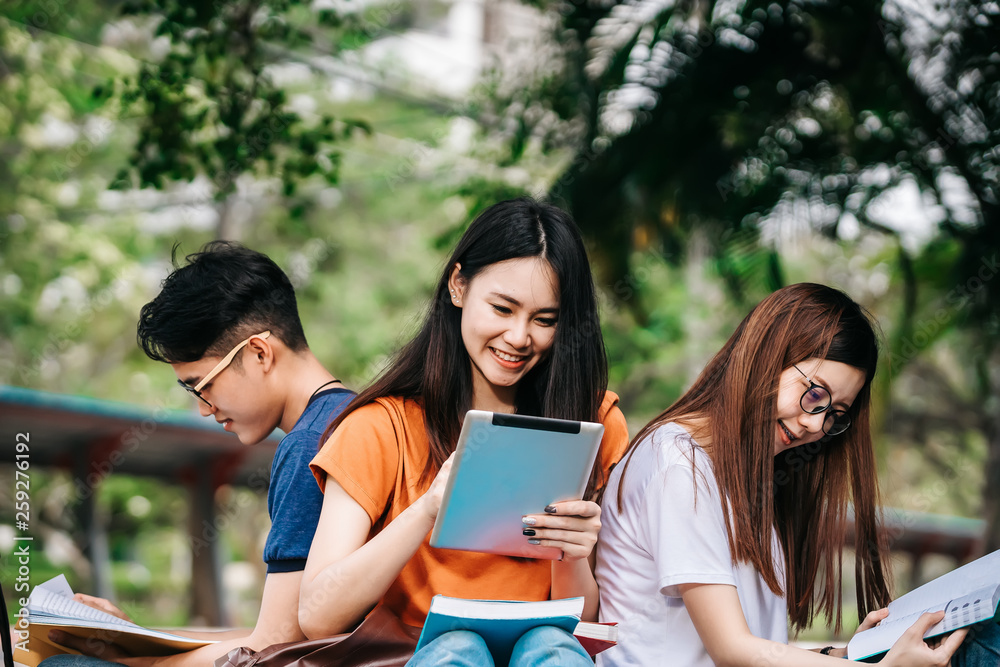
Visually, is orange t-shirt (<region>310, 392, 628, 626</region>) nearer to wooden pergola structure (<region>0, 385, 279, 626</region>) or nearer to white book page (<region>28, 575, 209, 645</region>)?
white book page (<region>28, 575, 209, 645</region>)

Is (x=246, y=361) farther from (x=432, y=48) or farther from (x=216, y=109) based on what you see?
(x=432, y=48)

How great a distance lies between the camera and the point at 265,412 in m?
2.39

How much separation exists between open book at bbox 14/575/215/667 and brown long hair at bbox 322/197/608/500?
1.95 feet

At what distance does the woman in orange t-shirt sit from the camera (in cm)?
185

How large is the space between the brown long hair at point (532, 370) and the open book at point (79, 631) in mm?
594

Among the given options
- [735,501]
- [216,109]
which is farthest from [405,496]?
[216,109]

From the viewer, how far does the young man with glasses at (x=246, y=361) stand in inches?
85.0

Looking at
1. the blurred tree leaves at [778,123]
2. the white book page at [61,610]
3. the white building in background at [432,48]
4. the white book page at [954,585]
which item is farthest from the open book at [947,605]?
the white building in background at [432,48]

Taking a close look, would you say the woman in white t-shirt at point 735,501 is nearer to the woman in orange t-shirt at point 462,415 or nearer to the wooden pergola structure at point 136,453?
the woman in orange t-shirt at point 462,415

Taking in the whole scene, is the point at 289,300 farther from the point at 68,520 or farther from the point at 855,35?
the point at 68,520

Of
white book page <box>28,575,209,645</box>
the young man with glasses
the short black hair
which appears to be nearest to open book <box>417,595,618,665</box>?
the young man with glasses

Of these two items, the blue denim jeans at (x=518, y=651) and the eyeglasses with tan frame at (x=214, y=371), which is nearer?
the blue denim jeans at (x=518, y=651)

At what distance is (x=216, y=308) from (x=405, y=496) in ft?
2.53

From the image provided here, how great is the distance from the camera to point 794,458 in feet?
7.93
